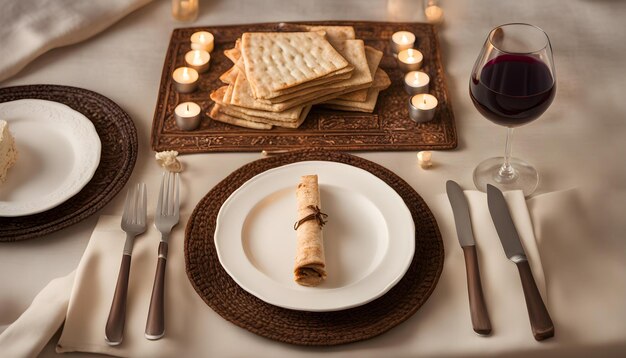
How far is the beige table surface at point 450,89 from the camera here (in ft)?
4.00

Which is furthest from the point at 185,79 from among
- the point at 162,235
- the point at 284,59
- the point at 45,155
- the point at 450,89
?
the point at 450,89

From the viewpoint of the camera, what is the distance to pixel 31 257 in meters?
1.22

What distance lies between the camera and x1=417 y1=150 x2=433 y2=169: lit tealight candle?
1.33m

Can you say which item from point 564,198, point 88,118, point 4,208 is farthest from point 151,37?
point 564,198

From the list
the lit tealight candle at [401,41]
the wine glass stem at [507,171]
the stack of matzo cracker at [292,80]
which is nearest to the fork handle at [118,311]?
the stack of matzo cracker at [292,80]

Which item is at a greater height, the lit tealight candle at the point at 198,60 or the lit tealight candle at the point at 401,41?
the lit tealight candle at the point at 401,41

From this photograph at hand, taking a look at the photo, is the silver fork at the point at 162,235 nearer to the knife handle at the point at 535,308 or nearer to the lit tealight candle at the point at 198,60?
the lit tealight candle at the point at 198,60

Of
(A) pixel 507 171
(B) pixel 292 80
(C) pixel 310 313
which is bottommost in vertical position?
(C) pixel 310 313

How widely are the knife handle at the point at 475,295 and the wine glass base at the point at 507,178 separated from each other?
18 centimetres

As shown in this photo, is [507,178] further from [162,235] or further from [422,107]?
[162,235]

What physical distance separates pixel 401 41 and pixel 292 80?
32 cm

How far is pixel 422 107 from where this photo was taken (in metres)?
1.44

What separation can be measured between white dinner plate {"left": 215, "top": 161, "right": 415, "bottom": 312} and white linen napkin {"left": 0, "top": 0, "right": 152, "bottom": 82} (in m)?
0.64

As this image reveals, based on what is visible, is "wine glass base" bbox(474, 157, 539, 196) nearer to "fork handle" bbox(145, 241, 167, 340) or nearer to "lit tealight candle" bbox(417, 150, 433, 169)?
"lit tealight candle" bbox(417, 150, 433, 169)
